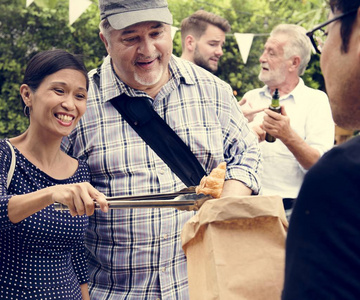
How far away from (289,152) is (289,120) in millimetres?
391

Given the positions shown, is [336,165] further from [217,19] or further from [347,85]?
[217,19]

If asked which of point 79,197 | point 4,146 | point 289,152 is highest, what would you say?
point 4,146

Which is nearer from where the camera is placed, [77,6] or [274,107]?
[274,107]

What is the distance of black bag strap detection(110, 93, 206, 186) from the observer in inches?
117

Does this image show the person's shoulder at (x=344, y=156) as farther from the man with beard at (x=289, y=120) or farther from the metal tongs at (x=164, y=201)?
the man with beard at (x=289, y=120)

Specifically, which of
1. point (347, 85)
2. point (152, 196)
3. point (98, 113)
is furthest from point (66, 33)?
point (347, 85)

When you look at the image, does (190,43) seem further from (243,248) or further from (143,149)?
(243,248)

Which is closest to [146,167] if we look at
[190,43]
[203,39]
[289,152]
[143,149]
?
[143,149]

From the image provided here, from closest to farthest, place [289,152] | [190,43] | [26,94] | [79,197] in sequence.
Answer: [79,197]
[26,94]
[289,152]
[190,43]

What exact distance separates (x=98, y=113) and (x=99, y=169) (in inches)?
11.4

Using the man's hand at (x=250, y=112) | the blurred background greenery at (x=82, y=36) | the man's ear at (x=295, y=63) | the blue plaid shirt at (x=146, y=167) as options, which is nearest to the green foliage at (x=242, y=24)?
the blurred background greenery at (x=82, y=36)

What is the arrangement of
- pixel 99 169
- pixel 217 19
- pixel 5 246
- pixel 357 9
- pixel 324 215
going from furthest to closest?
pixel 217 19
pixel 99 169
pixel 5 246
pixel 357 9
pixel 324 215

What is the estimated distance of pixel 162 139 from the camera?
2.99 metres

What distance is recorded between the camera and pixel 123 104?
304cm
